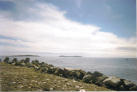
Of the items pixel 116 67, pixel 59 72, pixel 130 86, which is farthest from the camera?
pixel 116 67

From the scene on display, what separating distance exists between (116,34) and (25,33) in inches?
79.1

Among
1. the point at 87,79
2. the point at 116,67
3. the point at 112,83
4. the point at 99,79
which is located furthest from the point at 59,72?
the point at 116,67

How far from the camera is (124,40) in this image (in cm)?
218

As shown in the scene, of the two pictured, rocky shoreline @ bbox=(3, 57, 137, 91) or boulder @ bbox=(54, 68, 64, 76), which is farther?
boulder @ bbox=(54, 68, 64, 76)

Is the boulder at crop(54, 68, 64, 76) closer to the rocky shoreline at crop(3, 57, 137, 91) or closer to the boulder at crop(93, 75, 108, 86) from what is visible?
the rocky shoreline at crop(3, 57, 137, 91)

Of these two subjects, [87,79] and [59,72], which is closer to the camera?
[87,79]

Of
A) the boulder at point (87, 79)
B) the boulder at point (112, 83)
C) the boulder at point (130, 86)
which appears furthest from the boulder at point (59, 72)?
the boulder at point (130, 86)

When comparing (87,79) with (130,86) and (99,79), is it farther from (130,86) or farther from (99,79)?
(130,86)

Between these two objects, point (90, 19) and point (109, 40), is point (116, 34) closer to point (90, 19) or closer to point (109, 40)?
Result: point (109, 40)

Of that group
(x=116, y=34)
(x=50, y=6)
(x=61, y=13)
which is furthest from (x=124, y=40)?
(x=50, y=6)

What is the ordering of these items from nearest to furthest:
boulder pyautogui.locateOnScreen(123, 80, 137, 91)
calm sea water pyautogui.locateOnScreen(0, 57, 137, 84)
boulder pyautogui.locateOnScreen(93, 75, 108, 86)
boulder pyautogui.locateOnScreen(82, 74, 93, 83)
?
boulder pyautogui.locateOnScreen(123, 80, 137, 91) < boulder pyautogui.locateOnScreen(93, 75, 108, 86) < boulder pyautogui.locateOnScreen(82, 74, 93, 83) < calm sea water pyautogui.locateOnScreen(0, 57, 137, 84)

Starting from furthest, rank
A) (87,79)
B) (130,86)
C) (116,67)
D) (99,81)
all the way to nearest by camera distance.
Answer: (116,67), (87,79), (99,81), (130,86)

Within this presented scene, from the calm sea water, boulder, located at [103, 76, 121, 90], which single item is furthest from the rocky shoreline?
the calm sea water

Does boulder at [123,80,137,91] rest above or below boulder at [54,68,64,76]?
below
